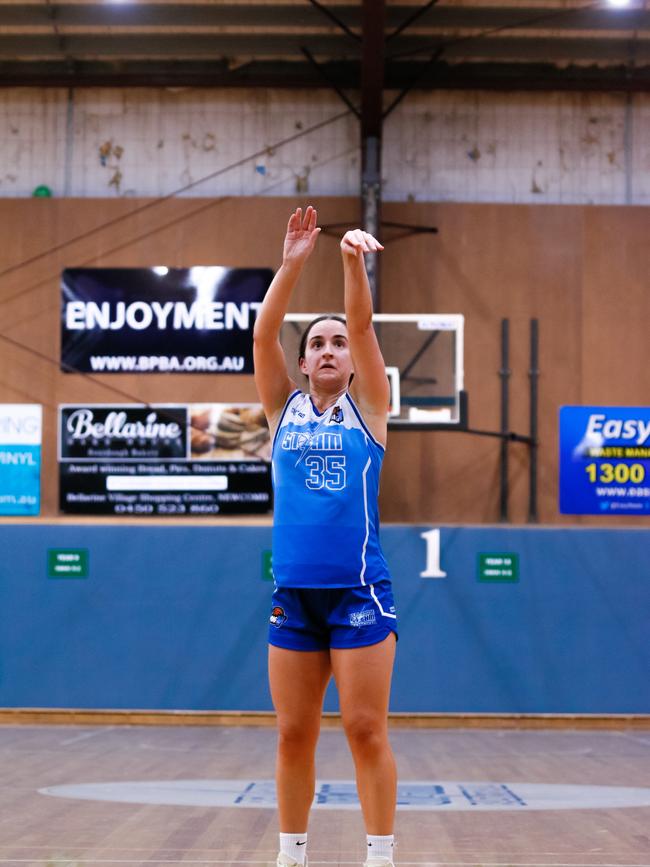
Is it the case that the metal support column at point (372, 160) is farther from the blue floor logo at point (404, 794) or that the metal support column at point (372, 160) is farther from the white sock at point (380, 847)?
the white sock at point (380, 847)

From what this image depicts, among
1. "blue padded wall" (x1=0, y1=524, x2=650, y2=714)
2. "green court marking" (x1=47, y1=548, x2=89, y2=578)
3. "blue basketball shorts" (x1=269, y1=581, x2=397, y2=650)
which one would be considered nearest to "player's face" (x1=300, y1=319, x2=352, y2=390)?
"blue basketball shorts" (x1=269, y1=581, x2=397, y2=650)

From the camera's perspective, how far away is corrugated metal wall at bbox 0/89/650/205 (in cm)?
865

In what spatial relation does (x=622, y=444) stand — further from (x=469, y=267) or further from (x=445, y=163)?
(x=445, y=163)

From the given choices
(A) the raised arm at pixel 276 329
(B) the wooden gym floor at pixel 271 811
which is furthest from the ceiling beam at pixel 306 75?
(A) the raised arm at pixel 276 329

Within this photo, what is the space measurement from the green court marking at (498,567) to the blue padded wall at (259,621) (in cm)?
4

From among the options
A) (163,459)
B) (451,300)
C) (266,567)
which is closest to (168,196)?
(163,459)

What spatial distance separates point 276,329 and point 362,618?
2.42 feet

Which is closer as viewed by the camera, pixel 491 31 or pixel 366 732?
pixel 366 732

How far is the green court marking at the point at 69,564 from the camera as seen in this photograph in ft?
21.5

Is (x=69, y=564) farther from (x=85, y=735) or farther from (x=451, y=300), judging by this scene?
(x=451, y=300)

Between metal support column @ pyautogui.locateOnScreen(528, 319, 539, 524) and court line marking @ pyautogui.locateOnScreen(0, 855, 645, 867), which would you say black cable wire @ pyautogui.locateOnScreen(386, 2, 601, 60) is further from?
court line marking @ pyautogui.locateOnScreen(0, 855, 645, 867)

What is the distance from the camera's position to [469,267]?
27.9 feet

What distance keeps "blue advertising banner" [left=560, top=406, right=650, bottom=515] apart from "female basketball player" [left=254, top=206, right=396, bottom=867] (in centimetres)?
614

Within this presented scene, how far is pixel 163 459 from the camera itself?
8.45 metres
